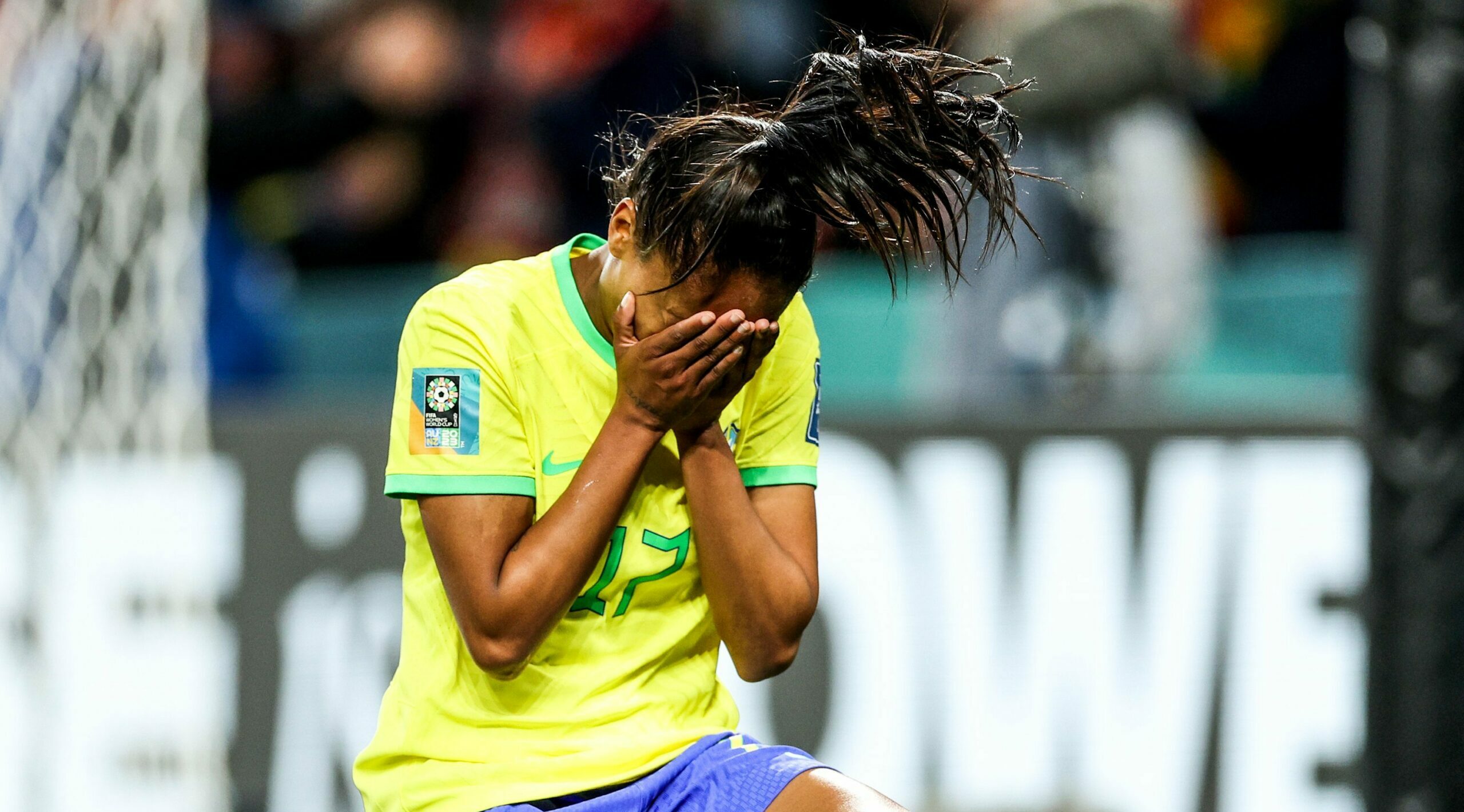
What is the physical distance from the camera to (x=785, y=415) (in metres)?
1.98

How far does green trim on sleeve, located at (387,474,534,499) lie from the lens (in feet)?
5.84

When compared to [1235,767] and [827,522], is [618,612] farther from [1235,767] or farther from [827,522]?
[1235,767]

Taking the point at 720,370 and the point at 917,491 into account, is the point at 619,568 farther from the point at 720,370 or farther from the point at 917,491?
the point at 917,491

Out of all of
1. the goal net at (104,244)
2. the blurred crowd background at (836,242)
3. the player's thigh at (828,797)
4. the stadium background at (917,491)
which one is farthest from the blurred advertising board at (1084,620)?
the player's thigh at (828,797)

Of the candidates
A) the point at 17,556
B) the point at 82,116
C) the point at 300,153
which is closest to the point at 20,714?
the point at 17,556

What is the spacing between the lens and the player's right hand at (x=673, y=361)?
1662 mm

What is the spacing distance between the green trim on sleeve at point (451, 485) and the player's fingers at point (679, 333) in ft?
0.82

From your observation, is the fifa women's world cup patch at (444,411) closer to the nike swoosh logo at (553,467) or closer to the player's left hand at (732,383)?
the nike swoosh logo at (553,467)

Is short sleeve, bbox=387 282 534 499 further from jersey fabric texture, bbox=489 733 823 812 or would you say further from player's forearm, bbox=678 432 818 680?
jersey fabric texture, bbox=489 733 823 812

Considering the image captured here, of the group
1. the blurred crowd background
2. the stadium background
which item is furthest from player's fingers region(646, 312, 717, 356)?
the blurred crowd background

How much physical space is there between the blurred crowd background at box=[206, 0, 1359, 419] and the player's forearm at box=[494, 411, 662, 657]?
201cm

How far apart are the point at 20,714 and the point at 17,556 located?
1.30 ft

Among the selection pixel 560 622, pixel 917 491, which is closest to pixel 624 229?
pixel 560 622

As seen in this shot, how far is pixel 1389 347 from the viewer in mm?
2600
